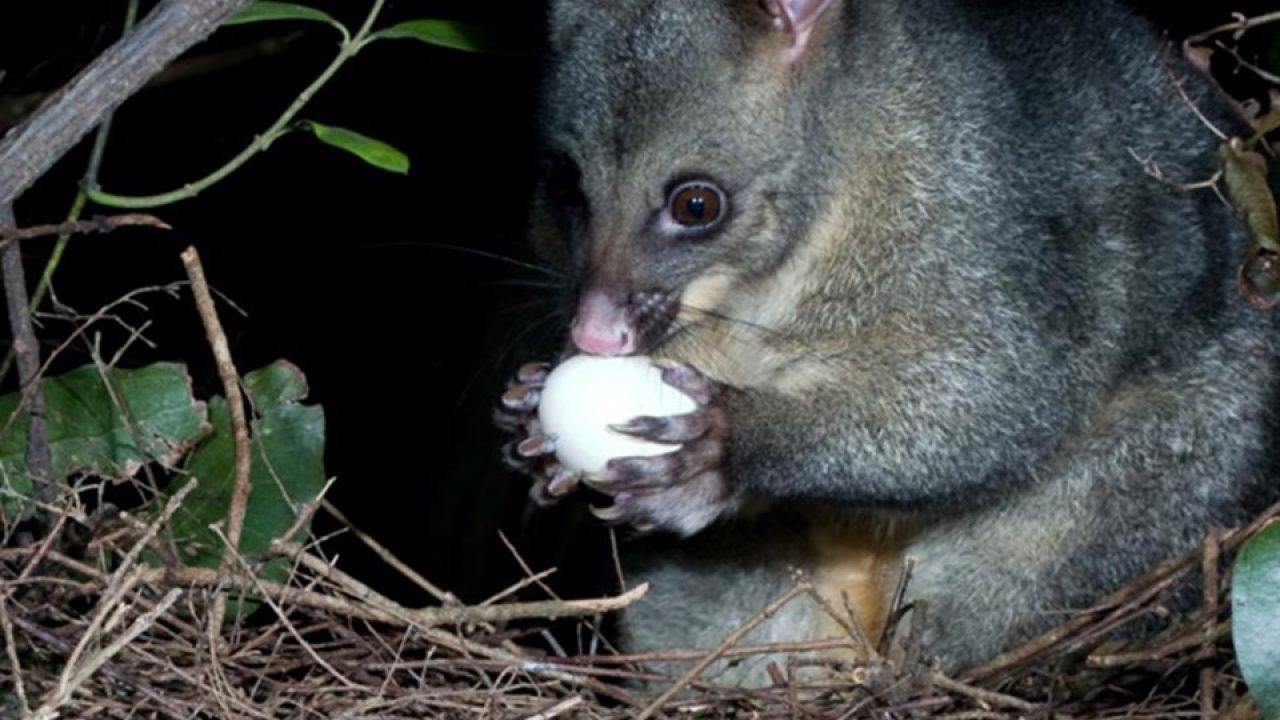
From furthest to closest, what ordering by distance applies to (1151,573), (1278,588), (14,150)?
(1151,573) < (14,150) < (1278,588)

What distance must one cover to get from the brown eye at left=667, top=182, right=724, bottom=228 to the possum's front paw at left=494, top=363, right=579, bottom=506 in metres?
0.47

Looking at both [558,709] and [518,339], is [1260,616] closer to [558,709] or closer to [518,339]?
[558,709]

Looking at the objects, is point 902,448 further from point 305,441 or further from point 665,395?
point 305,441

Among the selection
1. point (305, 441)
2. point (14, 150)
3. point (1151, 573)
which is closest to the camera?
point (14, 150)

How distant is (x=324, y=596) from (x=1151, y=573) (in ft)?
5.38

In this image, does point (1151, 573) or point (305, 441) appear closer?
point (1151, 573)

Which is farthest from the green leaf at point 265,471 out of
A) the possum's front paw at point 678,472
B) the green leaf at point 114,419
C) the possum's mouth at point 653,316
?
the possum's mouth at point 653,316

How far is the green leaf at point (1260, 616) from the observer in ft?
12.6

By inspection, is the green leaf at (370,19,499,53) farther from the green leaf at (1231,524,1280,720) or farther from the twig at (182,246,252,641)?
the green leaf at (1231,524,1280,720)

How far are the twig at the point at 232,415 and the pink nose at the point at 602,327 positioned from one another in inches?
26.7

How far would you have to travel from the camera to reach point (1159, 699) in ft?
15.2

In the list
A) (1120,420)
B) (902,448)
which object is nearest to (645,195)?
(902,448)

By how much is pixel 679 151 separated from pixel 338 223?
2.55m

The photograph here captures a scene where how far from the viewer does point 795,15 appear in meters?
4.56
